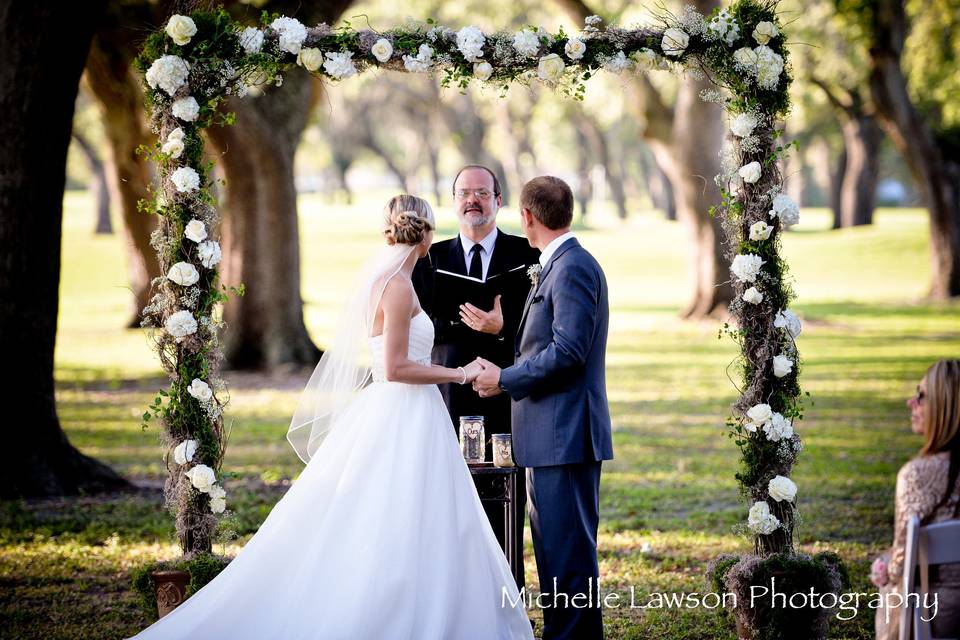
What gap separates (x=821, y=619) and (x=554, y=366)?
2.06 meters

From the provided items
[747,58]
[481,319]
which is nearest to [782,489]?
[481,319]

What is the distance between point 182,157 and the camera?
6.29 m

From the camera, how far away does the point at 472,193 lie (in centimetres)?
670

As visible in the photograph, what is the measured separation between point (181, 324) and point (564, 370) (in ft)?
7.41

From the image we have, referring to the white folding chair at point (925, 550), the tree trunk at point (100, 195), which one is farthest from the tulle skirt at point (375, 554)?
the tree trunk at point (100, 195)

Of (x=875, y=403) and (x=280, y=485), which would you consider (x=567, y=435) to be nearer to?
(x=280, y=485)

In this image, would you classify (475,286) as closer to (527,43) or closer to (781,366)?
(527,43)

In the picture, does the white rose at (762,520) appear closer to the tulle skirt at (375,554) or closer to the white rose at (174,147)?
the tulle skirt at (375,554)

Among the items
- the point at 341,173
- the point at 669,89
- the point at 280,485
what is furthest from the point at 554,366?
the point at 341,173

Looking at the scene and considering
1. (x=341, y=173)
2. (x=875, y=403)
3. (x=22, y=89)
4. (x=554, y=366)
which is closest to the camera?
(x=554, y=366)

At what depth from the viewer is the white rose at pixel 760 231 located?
6105 millimetres

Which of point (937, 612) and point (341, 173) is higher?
point (341, 173)

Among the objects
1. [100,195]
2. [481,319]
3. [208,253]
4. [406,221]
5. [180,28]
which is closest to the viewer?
[406,221]

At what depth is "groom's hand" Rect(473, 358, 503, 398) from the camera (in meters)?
5.69
